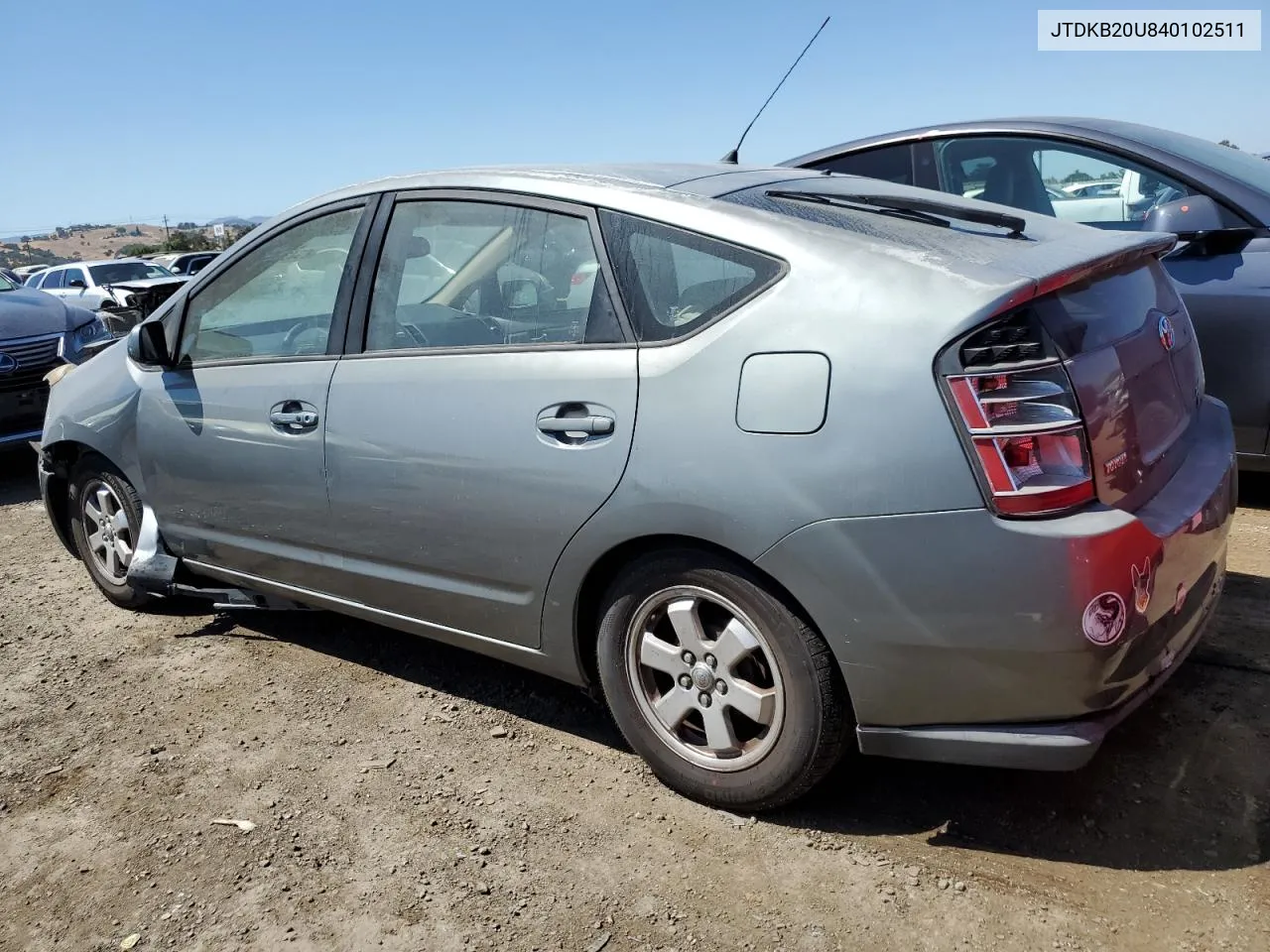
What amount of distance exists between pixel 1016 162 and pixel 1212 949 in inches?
150

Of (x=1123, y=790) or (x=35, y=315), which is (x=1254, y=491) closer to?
(x=1123, y=790)

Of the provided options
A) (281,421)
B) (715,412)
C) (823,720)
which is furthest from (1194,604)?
(281,421)

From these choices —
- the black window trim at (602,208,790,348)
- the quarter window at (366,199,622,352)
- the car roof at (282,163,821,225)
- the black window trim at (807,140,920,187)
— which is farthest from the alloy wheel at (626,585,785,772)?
the black window trim at (807,140,920,187)

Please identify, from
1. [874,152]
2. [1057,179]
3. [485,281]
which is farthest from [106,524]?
[1057,179]

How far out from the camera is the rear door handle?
260cm

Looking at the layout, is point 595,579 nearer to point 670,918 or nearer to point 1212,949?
point 670,918

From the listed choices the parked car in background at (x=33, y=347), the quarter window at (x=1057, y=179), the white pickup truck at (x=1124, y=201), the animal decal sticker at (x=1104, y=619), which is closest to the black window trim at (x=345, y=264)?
the animal decal sticker at (x=1104, y=619)

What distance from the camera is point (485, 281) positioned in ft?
9.97

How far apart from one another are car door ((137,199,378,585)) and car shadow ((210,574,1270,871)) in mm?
995

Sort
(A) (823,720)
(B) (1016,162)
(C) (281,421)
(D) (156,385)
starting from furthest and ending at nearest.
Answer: (B) (1016,162) < (D) (156,385) < (C) (281,421) < (A) (823,720)

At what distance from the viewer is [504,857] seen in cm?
263

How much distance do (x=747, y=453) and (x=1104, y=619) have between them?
2.70 feet

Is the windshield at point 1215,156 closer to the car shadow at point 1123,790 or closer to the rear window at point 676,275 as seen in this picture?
the car shadow at point 1123,790

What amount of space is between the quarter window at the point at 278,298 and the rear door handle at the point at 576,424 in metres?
1.02
